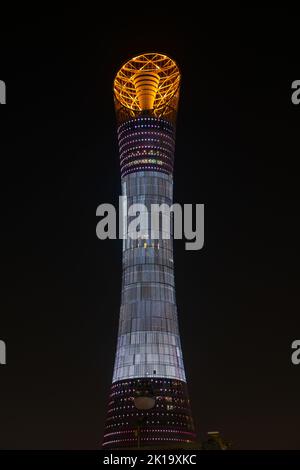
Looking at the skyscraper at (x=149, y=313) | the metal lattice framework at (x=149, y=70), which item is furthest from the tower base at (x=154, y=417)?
the metal lattice framework at (x=149, y=70)

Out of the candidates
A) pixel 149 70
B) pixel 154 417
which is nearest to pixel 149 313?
pixel 154 417

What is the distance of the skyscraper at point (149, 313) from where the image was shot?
302 ft

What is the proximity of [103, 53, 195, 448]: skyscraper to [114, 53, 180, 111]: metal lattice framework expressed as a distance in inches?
133

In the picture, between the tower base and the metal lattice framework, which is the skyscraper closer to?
the tower base

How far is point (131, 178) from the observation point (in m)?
97.6

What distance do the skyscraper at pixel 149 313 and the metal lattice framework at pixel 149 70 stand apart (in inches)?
133

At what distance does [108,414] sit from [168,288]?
14942 mm

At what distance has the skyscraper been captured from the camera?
302ft

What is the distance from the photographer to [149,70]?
103 metres

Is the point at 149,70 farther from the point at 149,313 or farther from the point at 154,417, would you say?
the point at 154,417

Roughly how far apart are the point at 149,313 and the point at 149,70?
1153 inches

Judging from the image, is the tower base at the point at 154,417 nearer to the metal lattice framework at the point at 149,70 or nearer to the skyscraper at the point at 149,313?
the skyscraper at the point at 149,313
